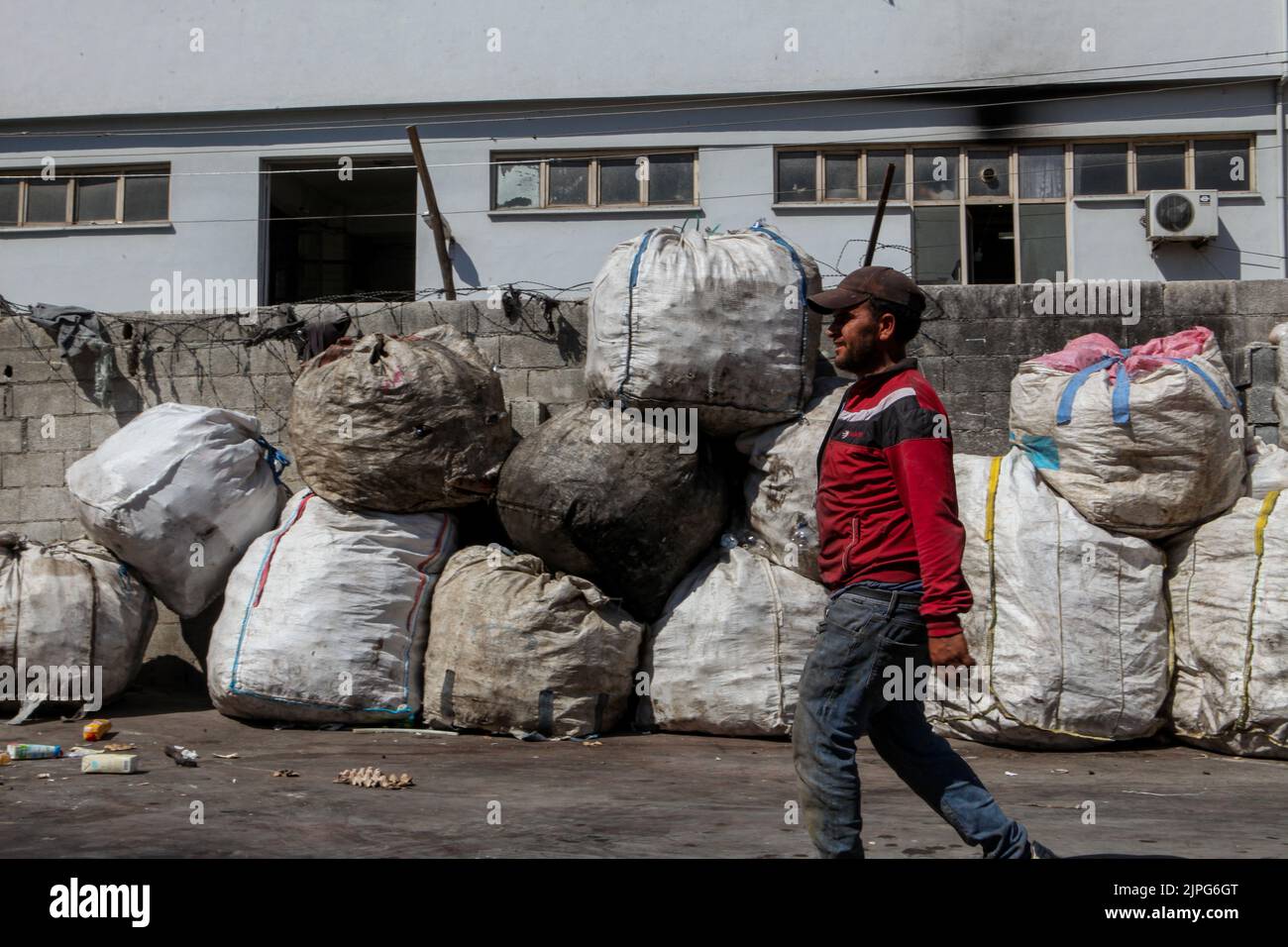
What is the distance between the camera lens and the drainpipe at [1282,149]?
12812mm

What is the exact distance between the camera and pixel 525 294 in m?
6.11

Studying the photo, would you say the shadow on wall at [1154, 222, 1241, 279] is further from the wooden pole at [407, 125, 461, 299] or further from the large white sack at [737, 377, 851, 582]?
the large white sack at [737, 377, 851, 582]

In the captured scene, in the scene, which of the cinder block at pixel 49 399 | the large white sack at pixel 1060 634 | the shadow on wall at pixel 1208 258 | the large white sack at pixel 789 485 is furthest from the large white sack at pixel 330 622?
the shadow on wall at pixel 1208 258

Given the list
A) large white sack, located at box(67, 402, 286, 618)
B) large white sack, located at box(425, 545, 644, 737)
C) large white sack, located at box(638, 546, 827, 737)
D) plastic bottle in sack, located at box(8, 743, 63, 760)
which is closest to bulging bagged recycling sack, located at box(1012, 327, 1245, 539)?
large white sack, located at box(638, 546, 827, 737)

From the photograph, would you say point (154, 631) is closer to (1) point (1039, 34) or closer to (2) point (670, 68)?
(2) point (670, 68)

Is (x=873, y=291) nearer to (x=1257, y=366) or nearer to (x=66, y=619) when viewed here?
(x=1257, y=366)

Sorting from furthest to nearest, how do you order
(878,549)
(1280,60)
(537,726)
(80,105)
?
1. (80,105)
2. (1280,60)
3. (537,726)
4. (878,549)

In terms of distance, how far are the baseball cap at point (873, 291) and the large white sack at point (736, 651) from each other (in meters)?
2.05

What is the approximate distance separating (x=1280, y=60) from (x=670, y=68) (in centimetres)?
636

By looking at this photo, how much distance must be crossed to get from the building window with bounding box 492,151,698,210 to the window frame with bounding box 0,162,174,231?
3838mm

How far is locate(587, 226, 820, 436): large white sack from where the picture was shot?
4.89m

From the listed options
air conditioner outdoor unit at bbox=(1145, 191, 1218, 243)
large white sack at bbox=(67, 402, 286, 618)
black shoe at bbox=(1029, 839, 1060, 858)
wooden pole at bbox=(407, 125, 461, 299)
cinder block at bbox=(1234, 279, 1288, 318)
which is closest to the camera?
black shoe at bbox=(1029, 839, 1060, 858)

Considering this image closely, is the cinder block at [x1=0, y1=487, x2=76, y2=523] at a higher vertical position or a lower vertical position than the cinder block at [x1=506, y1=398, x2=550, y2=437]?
lower

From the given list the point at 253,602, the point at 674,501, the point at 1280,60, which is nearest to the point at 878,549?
the point at 674,501
